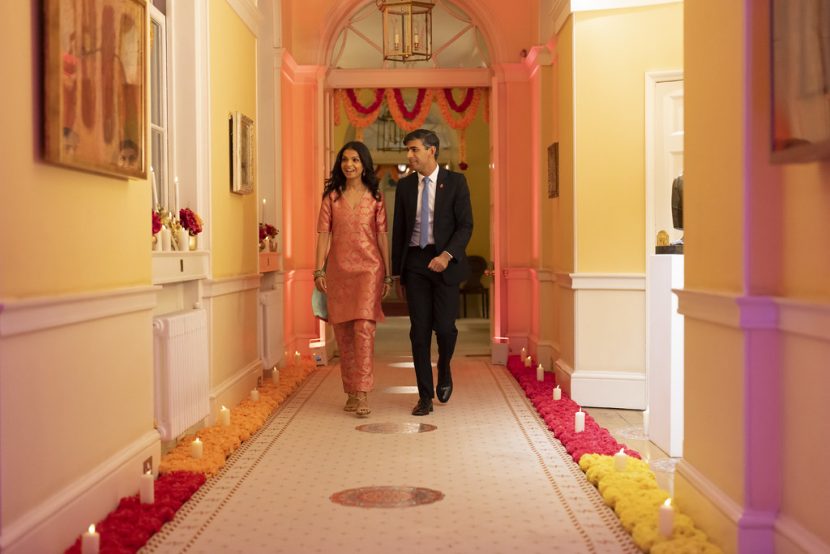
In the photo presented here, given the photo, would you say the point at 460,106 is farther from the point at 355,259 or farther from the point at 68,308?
the point at 68,308

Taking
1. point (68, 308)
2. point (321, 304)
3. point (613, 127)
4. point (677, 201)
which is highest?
point (613, 127)

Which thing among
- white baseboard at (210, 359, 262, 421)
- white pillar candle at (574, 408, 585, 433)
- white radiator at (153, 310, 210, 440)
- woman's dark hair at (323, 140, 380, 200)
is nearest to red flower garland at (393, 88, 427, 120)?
white baseboard at (210, 359, 262, 421)

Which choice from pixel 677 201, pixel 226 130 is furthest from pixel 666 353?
pixel 226 130

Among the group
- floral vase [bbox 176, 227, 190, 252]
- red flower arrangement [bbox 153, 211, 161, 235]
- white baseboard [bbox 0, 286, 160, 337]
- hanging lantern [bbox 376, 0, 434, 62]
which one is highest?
hanging lantern [bbox 376, 0, 434, 62]

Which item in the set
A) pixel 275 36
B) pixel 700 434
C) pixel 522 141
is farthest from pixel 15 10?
pixel 522 141

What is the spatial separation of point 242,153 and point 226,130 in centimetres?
39

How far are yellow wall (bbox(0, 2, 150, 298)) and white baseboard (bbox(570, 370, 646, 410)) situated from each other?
149 inches

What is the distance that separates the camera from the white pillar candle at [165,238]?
5.12m

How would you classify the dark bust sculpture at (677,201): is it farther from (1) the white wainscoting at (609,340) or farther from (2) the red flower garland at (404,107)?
(2) the red flower garland at (404,107)

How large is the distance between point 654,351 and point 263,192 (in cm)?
480

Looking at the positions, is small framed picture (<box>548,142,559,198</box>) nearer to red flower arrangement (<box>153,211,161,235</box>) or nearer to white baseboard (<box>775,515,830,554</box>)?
red flower arrangement (<box>153,211,161,235</box>)

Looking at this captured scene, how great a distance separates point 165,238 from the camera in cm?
515

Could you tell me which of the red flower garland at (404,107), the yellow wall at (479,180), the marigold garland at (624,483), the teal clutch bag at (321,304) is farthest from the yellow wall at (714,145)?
the yellow wall at (479,180)

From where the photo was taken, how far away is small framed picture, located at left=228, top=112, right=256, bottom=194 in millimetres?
6723
